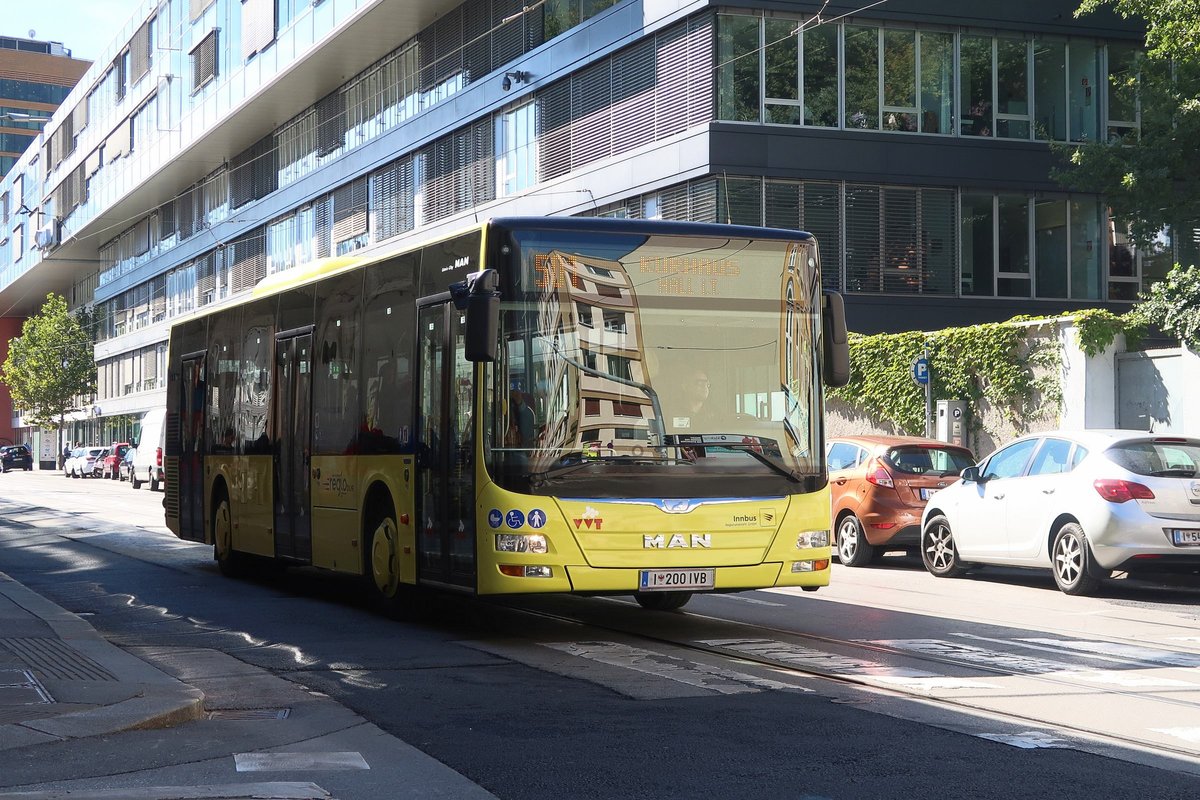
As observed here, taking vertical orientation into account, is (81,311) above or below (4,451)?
above

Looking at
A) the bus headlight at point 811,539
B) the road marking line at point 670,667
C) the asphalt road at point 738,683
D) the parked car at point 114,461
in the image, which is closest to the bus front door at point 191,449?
the asphalt road at point 738,683

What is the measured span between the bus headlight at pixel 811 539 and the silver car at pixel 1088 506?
14.1 ft

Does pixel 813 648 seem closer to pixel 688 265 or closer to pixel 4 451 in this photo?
pixel 688 265

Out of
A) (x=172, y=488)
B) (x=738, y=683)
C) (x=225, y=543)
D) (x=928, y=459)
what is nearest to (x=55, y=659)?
(x=738, y=683)

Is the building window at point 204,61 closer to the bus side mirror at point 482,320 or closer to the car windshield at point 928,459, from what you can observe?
the car windshield at point 928,459

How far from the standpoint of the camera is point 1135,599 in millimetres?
14664

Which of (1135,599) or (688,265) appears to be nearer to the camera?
(688,265)

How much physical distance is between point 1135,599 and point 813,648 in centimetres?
541

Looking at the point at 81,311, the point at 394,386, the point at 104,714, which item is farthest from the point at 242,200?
the point at 104,714

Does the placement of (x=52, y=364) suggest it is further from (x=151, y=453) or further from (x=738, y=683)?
(x=738, y=683)

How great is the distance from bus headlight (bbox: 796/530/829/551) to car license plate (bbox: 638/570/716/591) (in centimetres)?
75

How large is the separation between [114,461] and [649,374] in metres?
59.8

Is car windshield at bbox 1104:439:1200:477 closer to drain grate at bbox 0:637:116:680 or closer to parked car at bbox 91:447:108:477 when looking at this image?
drain grate at bbox 0:637:116:680

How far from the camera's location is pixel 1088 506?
47.9 ft
